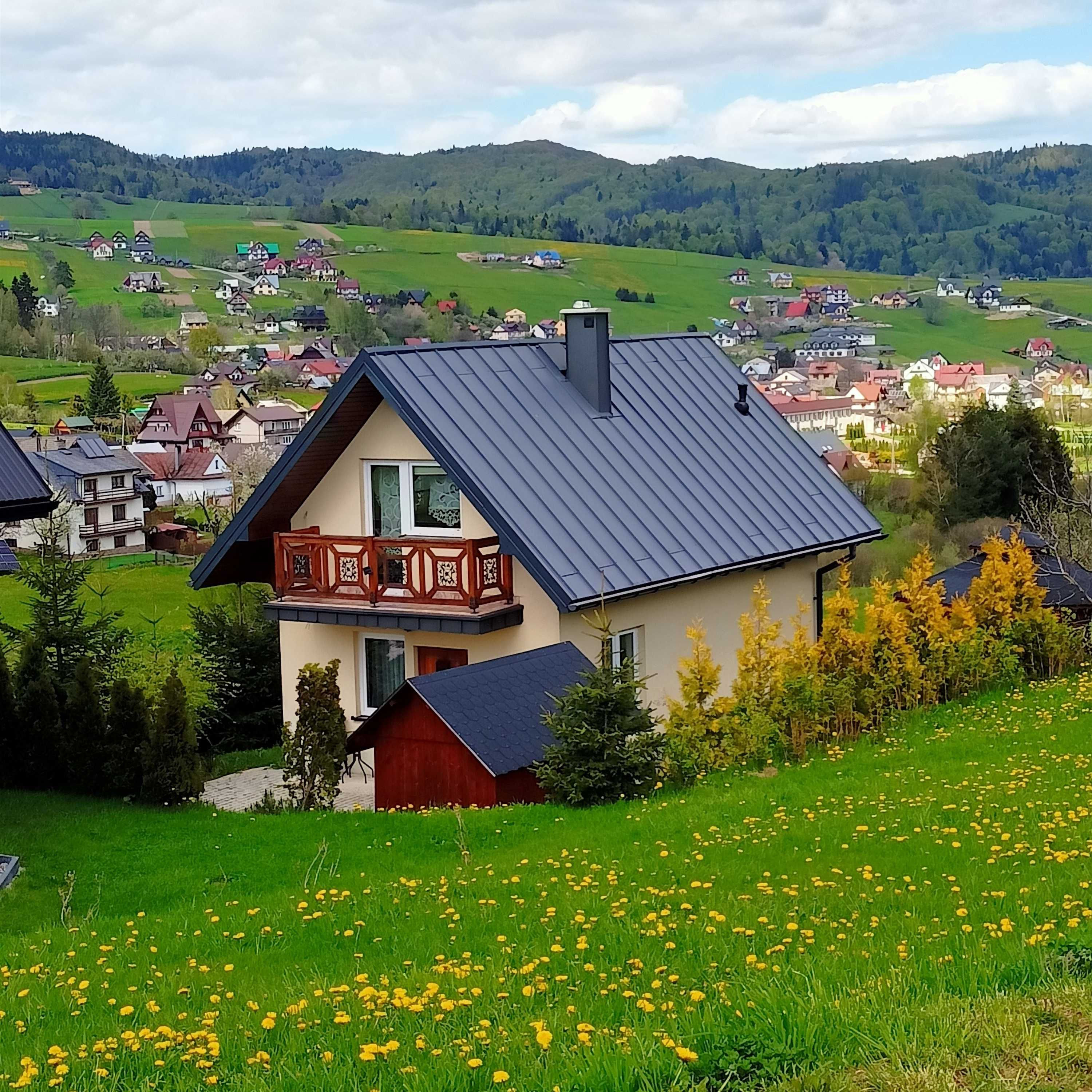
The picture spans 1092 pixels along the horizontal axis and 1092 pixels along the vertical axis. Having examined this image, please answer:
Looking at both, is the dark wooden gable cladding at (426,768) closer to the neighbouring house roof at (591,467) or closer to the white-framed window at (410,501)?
the neighbouring house roof at (591,467)

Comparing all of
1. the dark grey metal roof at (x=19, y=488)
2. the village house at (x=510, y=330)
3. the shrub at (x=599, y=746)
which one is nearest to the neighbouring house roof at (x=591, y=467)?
the shrub at (x=599, y=746)

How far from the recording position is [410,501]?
20.6 m

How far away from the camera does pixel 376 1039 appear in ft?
20.6

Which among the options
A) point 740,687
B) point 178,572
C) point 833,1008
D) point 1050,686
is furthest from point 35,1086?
point 178,572

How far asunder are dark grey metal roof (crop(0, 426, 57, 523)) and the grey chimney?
8.76 metres

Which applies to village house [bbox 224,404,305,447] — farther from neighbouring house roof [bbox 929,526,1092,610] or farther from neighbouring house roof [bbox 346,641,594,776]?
neighbouring house roof [bbox 346,641,594,776]

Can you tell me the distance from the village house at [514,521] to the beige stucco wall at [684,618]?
0.03 metres

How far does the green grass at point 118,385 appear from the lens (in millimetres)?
122688

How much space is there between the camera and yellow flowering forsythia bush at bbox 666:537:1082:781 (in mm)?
16641

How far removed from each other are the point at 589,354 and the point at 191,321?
559 feet

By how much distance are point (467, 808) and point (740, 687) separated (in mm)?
3923

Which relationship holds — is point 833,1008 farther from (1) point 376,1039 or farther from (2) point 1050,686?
(2) point 1050,686

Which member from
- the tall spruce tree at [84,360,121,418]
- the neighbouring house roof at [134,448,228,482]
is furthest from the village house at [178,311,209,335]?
the neighbouring house roof at [134,448,228,482]

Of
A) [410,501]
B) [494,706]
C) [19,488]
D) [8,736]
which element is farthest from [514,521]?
[8,736]
